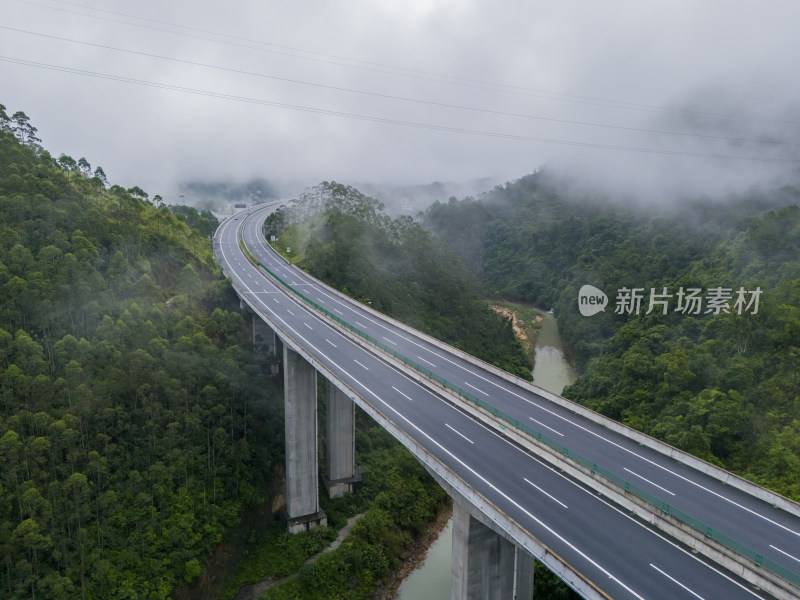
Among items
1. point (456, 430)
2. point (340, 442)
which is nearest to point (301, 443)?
point (340, 442)

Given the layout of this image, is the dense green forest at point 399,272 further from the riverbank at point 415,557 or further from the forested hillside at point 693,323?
the riverbank at point 415,557

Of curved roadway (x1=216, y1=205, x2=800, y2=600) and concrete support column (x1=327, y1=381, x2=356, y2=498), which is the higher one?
curved roadway (x1=216, y1=205, x2=800, y2=600)

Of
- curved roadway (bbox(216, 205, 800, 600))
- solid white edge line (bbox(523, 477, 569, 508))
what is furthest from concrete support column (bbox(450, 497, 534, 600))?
solid white edge line (bbox(523, 477, 569, 508))

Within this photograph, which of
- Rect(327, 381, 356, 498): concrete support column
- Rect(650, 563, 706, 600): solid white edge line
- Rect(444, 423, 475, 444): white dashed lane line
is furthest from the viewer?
Rect(327, 381, 356, 498): concrete support column

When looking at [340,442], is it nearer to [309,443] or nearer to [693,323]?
[309,443]

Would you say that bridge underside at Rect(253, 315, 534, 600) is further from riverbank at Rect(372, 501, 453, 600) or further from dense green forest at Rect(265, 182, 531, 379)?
dense green forest at Rect(265, 182, 531, 379)

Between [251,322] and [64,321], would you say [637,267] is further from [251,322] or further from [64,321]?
[64,321]

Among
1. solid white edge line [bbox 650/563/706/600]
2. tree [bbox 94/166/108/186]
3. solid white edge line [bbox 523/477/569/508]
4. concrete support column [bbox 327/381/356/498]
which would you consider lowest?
concrete support column [bbox 327/381/356/498]
